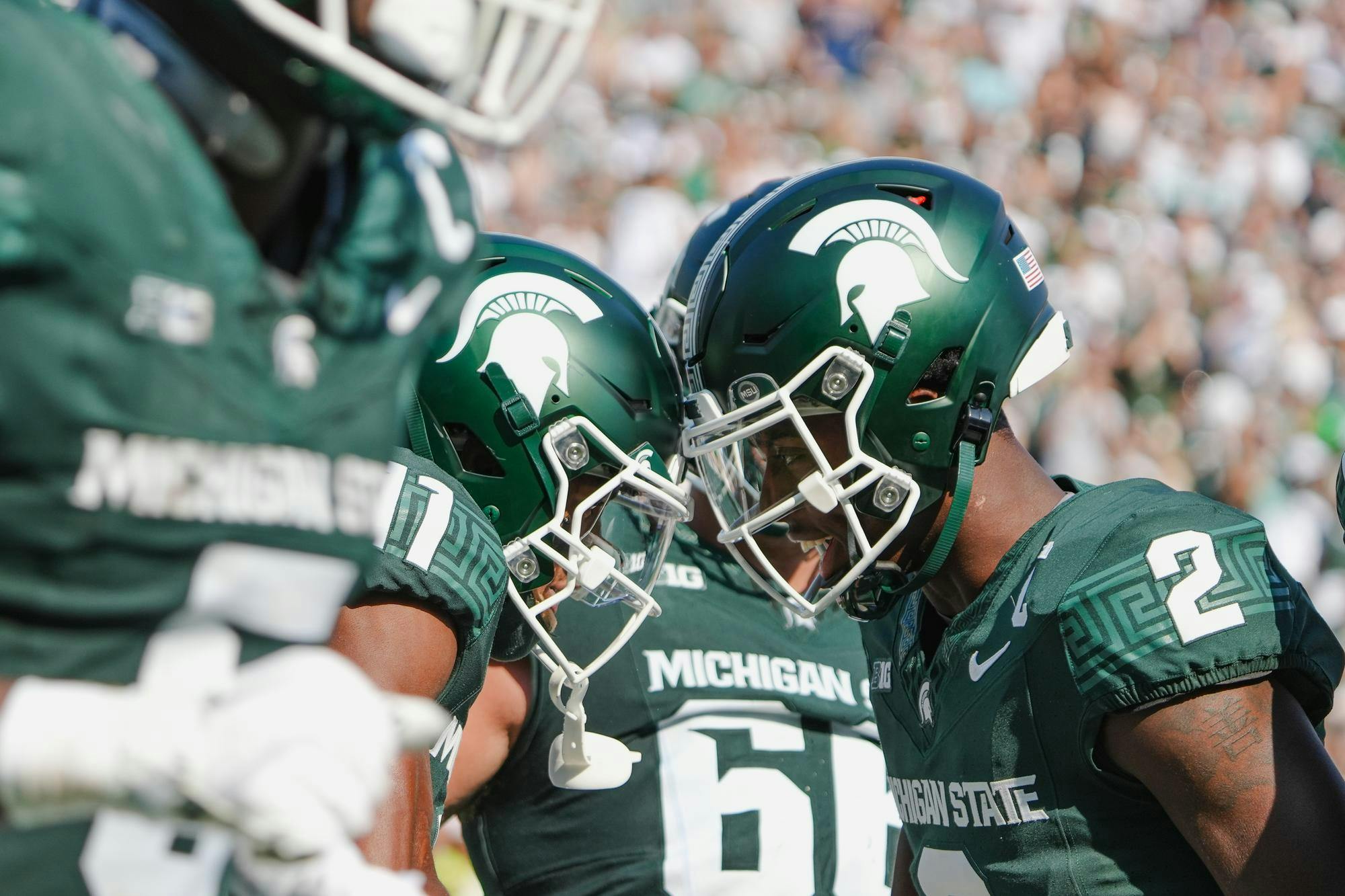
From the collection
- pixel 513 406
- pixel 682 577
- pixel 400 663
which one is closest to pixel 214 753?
pixel 400 663

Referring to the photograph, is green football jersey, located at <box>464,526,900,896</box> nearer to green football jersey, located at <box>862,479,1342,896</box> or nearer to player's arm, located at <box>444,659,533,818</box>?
player's arm, located at <box>444,659,533,818</box>

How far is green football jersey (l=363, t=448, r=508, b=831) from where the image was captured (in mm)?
1937

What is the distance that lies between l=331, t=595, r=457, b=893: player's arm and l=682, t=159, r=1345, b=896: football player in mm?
605

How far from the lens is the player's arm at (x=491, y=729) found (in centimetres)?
268

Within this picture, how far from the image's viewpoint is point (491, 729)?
2.71m

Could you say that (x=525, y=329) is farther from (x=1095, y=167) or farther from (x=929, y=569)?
(x=1095, y=167)

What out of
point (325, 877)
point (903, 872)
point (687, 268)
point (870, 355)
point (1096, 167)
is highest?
point (1096, 167)

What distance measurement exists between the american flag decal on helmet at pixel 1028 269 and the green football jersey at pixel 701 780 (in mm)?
1002

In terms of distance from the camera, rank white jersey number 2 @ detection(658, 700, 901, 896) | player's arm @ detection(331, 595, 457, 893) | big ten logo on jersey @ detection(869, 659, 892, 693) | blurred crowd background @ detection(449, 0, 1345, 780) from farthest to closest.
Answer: blurred crowd background @ detection(449, 0, 1345, 780) < white jersey number 2 @ detection(658, 700, 901, 896) < big ten logo on jersey @ detection(869, 659, 892, 693) < player's arm @ detection(331, 595, 457, 893)

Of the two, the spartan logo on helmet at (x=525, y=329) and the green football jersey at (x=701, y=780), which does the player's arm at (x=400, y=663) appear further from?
the green football jersey at (x=701, y=780)

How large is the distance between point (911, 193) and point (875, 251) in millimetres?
169

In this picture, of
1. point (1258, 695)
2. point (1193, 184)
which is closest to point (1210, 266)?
point (1193, 184)

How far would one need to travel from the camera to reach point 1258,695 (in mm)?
1838

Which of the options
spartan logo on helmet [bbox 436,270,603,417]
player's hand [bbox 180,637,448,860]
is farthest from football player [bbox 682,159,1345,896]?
player's hand [bbox 180,637,448,860]
